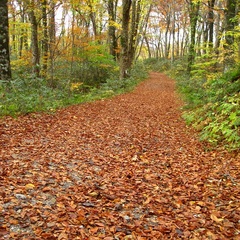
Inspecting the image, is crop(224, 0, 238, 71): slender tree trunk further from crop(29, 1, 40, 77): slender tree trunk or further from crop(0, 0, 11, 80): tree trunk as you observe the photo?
crop(29, 1, 40, 77): slender tree trunk

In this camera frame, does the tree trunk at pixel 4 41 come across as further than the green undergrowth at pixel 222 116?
Yes

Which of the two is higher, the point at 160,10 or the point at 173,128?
the point at 160,10

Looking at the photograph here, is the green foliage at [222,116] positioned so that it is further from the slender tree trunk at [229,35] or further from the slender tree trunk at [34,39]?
the slender tree trunk at [34,39]

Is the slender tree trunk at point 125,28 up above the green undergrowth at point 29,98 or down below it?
above

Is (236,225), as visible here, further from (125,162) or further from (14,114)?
(14,114)

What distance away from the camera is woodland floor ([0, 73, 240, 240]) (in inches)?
116

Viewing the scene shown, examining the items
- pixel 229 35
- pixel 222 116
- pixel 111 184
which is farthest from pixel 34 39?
pixel 111 184

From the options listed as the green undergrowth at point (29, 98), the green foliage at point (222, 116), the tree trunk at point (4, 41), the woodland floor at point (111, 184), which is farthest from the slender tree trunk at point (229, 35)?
the tree trunk at point (4, 41)

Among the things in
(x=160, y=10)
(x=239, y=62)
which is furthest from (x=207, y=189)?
(x=160, y=10)

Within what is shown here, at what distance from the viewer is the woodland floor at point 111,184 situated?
296cm

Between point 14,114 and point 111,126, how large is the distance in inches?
116

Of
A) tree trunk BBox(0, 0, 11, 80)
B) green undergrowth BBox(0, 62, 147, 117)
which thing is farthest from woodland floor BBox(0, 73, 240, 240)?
tree trunk BBox(0, 0, 11, 80)

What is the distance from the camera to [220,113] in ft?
23.8

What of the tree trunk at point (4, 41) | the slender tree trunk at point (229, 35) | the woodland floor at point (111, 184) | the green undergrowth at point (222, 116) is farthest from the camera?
the slender tree trunk at point (229, 35)
